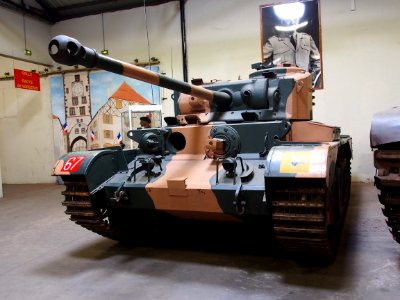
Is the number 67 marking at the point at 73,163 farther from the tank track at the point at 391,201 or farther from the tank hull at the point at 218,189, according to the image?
the tank track at the point at 391,201

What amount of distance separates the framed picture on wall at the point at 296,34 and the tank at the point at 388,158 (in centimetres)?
626

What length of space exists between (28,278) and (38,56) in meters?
9.32

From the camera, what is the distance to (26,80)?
1077cm

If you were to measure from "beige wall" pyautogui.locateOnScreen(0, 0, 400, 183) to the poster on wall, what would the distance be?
1.60 feet

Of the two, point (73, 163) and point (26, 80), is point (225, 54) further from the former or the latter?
point (73, 163)

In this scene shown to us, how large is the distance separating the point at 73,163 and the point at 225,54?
6.61 metres

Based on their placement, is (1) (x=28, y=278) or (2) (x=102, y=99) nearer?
(1) (x=28, y=278)

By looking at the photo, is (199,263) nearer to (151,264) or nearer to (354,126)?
(151,264)

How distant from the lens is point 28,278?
407 centimetres

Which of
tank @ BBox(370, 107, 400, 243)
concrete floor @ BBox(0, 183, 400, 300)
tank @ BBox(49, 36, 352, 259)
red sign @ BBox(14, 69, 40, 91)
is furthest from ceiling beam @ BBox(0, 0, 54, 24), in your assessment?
tank @ BBox(370, 107, 400, 243)

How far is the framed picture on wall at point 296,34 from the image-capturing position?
9266 millimetres

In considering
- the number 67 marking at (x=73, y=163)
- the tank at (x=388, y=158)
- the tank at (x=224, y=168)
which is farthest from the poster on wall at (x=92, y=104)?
the tank at (x=388, y=158)

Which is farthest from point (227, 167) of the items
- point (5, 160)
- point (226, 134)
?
point (5, 160)

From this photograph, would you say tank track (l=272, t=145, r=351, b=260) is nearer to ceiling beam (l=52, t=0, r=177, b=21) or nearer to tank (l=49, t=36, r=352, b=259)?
tank (l=49, t=36, r=352, b=259)
